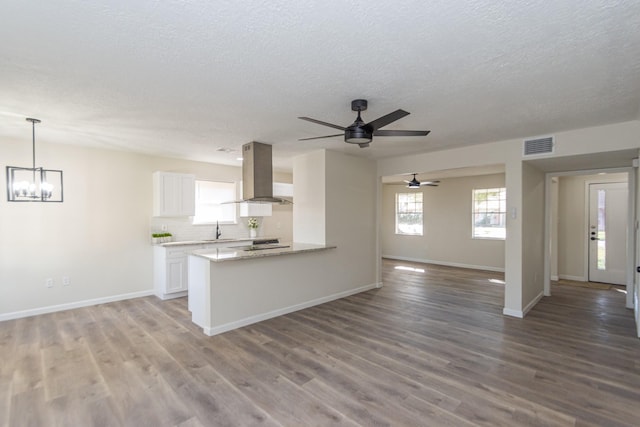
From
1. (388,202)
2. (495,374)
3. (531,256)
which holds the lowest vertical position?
(495,374)

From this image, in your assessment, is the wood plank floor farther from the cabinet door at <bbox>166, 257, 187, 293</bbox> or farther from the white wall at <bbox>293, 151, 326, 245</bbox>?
the white wall at <bbox>293, 151, 326, 245</bbox>

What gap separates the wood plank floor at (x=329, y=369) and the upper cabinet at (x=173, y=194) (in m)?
1.71

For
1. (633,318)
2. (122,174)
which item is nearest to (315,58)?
(122,174)

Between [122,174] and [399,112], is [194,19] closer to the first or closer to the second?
[399,112]

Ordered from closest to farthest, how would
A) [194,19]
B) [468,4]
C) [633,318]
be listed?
1. [468,4]
2. [194,19]
3. [633,318]

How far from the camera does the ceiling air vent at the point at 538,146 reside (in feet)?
13.4

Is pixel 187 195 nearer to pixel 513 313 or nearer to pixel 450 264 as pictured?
pixel 513 313

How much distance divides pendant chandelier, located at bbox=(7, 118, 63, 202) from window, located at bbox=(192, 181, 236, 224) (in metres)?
2.16

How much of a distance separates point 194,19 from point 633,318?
6125 mm

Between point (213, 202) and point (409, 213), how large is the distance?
19.4 ft

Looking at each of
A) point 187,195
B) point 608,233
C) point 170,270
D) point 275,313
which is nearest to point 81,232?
point 170,270

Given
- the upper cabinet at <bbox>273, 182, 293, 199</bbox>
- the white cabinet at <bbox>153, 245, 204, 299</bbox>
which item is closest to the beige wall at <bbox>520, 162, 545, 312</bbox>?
the upper cabinet at <bbox>273, 182, 293, 199</bbox>

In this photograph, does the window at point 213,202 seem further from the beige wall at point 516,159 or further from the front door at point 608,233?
the front door at point 608,233

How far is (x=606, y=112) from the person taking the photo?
10.5 ft
